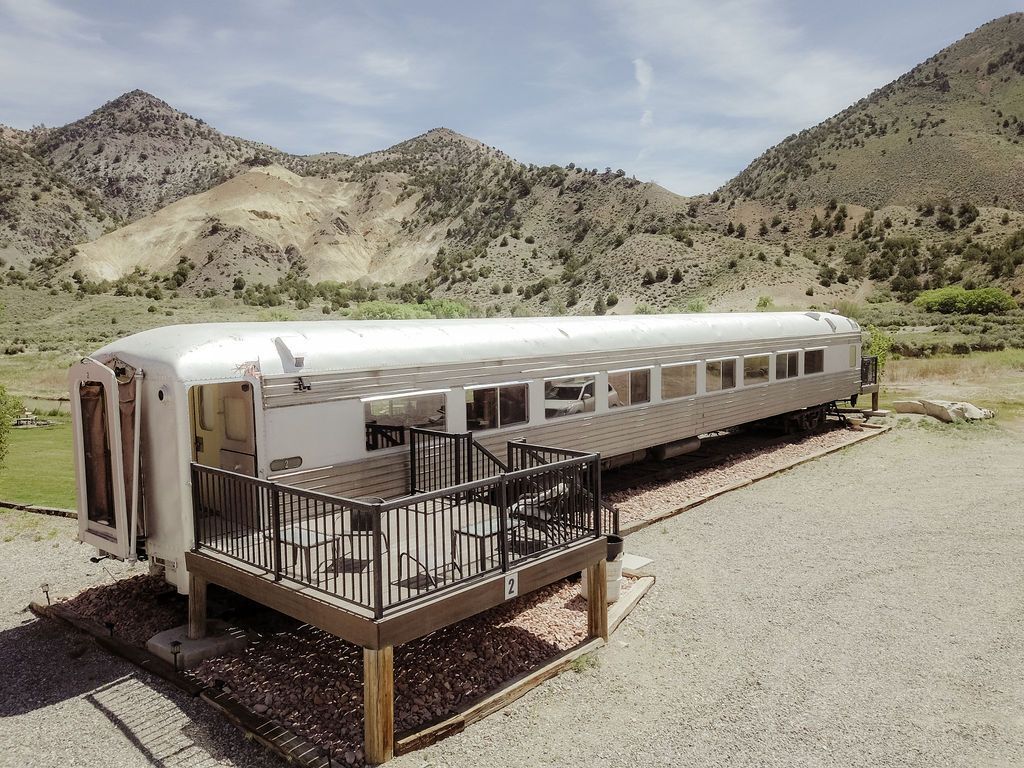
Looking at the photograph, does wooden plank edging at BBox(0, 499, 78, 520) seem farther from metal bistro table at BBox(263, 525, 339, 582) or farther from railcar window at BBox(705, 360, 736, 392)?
railcar window at BBox(705, 360, 736, 392)

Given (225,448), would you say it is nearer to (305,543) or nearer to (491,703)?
(305,543)

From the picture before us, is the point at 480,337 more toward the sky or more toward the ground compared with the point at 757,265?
more toward the ground

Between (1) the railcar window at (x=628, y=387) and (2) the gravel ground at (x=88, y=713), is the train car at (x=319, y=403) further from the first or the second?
(2) the gravel ground at (x=88, y=713)

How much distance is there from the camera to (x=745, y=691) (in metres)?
7.38

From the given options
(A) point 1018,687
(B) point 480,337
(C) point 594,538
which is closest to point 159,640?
(C) point 594,538

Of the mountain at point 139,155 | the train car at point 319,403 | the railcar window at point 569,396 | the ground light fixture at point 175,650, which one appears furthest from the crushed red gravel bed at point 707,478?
the mountain at point 139,155

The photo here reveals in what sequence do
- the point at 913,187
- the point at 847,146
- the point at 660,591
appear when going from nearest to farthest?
the point at 660,591
the point at 913,187
the point at 847,146

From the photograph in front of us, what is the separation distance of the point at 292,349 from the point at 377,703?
4231mm

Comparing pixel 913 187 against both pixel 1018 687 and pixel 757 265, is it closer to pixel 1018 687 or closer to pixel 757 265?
pixel 757 265

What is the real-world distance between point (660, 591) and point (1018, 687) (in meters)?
3.95

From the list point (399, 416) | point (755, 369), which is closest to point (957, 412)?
point (755, 369)

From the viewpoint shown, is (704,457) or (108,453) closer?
(108,453)

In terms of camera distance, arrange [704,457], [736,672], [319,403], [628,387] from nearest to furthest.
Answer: [736,672] → [319,403] → [628,387] → [704,457]

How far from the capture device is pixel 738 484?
15.4 meters
